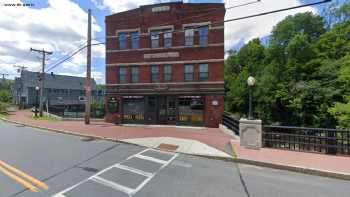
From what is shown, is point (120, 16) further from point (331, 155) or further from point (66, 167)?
point (331, 155)

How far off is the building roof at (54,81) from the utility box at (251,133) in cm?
5259

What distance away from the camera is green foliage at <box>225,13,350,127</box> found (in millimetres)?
16953

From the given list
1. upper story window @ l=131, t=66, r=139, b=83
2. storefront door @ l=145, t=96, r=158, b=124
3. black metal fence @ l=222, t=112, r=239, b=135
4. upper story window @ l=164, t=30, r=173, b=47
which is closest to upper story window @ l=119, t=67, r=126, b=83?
upper story window @ l=131, t=66, r=139, b=83

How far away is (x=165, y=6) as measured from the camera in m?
18.1

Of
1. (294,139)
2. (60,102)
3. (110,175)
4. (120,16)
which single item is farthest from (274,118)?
(60,102)

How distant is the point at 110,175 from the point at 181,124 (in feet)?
39.3

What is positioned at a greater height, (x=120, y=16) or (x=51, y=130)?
(x=120, y=16)

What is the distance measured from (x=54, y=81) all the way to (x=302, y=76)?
58.0 meters

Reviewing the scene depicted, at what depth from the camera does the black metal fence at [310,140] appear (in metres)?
7.94

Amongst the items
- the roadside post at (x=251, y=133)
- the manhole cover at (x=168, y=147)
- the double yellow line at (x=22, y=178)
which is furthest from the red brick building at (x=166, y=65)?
the double yellow line at (x=22, y=178)

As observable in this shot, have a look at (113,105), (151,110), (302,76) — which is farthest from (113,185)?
(302,76)

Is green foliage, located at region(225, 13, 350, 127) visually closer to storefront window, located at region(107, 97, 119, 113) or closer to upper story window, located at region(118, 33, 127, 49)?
upper story window, located at region(118, 33, 127, 49)

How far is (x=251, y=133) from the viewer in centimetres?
903

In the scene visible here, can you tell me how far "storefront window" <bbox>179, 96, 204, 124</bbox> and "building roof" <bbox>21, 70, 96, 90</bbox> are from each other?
44963 mm
